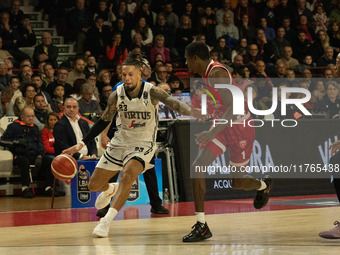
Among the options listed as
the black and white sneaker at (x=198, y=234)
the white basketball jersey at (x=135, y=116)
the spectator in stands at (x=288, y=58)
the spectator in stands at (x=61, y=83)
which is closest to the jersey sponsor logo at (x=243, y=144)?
the white basketball jersey at (x=135, y=116)

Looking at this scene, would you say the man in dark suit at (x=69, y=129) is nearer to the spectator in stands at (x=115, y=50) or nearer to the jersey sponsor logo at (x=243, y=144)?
the jersey sponsor logo at (x=243, y=144)

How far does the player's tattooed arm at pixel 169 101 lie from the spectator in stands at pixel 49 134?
206 inches

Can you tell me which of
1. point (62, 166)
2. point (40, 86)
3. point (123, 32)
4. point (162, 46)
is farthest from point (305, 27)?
point (62, 166)

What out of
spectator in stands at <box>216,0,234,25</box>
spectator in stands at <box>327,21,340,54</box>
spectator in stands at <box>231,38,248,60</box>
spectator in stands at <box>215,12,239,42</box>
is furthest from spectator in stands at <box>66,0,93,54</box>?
spectator in stands at <box>327,21,340,54</box>

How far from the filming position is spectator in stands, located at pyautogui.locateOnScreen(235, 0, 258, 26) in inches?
712

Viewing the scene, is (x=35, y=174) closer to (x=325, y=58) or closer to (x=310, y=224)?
(x=310, y=224)

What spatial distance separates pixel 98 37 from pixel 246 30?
417 centimetres

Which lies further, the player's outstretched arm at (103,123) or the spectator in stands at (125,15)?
the spectator in stands at (125,15)

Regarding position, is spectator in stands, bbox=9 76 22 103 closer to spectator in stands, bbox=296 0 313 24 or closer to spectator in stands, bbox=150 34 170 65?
spectator in stands, bbox=150 34 170 65

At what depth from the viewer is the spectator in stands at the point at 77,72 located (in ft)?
46.6

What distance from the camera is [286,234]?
6.82 meters

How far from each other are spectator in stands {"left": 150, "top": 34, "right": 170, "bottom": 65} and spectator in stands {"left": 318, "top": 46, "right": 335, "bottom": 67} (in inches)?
164

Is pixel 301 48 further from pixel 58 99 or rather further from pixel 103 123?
pixel 103 123

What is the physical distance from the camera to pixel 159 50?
1592cm
